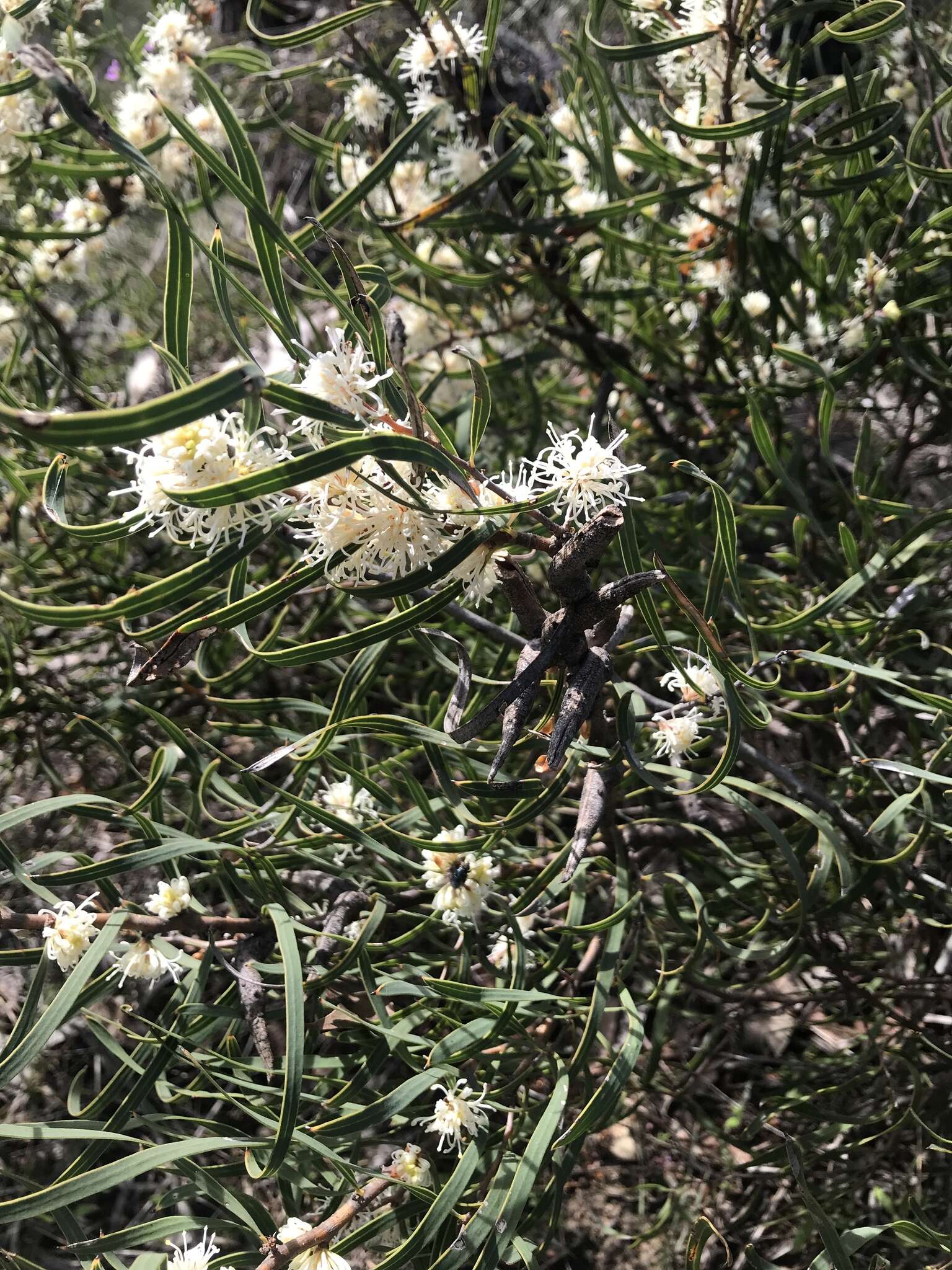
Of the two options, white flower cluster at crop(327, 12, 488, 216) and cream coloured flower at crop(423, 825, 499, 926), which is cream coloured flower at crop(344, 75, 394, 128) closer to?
white flower cluster at crop(327, 12, 488, 216)

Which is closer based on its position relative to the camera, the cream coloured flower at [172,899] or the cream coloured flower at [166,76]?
the cream coloured flower at [172,899]

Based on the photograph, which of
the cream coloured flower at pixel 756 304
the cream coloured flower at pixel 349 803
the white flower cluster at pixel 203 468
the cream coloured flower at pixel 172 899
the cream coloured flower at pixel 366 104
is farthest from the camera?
the cream coloured flower at pixel 756 304

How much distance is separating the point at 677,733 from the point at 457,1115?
0.93ft

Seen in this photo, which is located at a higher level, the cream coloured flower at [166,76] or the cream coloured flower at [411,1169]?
the cream coloured flower at [166,76]

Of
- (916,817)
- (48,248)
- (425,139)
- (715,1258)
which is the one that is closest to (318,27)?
(425,139)

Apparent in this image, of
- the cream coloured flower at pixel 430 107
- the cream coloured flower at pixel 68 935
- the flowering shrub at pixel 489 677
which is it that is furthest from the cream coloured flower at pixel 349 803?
the cream coloured flower at pixel 430 107

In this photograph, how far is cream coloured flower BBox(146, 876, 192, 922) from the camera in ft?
2.25

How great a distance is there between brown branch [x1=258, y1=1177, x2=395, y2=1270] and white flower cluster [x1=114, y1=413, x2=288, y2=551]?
408mm

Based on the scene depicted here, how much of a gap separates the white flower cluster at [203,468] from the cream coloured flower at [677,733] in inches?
12.8

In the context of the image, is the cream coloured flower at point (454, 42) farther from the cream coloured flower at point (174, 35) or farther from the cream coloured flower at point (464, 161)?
the cream coloured flower at point (174, 35)

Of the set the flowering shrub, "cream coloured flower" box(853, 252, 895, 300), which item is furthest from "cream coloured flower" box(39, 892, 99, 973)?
"cream coloured flower" box(853, 252, 895, 300)

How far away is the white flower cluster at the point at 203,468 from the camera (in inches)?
15.3

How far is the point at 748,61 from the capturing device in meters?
0.74

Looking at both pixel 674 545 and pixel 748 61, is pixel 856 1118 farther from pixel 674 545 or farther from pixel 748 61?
pixel 748 61
